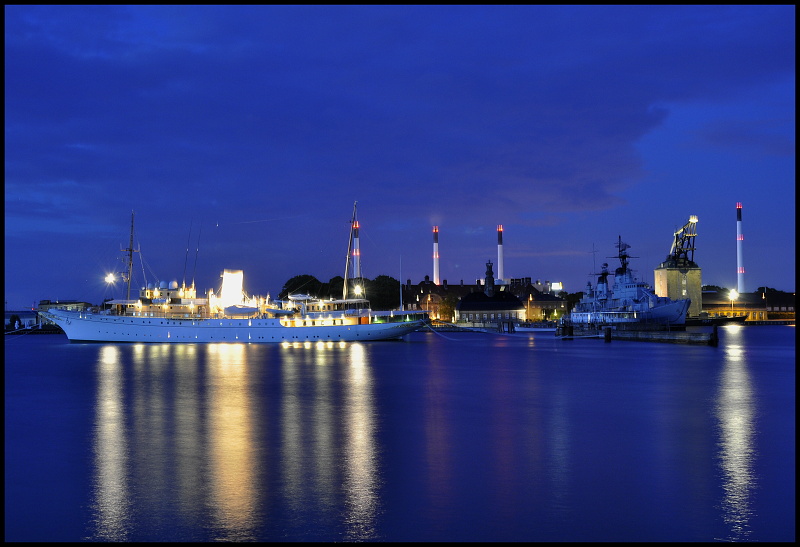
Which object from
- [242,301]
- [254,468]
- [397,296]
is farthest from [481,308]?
[254,468]

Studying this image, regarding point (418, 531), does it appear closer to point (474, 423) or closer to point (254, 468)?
point (254, 468)

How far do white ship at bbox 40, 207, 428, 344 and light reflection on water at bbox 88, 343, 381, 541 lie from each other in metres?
38.2

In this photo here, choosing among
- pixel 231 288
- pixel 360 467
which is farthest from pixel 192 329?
pixel 360 467

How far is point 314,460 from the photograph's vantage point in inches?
666

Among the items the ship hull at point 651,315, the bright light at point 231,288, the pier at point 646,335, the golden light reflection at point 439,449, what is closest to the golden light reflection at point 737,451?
the golden light reflection at point 439,449

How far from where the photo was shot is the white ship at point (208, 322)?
242 feet

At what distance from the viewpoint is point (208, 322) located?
7388 centimetres

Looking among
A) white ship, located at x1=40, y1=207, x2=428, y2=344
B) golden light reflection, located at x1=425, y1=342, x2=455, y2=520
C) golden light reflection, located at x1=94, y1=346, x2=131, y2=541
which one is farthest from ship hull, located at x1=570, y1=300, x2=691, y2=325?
golden light reflection, located at x1=94, y1=346, x2=131, y2=541

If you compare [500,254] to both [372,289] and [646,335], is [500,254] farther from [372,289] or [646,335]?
[646,335]

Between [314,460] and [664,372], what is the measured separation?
95.8 feet

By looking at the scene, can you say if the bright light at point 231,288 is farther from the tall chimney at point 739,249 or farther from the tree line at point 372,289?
the tall chimney at point 739,249

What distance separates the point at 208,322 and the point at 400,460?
6003 centimetres

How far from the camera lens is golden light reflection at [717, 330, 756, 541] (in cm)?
1253

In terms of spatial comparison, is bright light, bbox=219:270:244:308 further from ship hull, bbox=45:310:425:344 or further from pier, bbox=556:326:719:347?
pier, bbox=556:326:719:347
